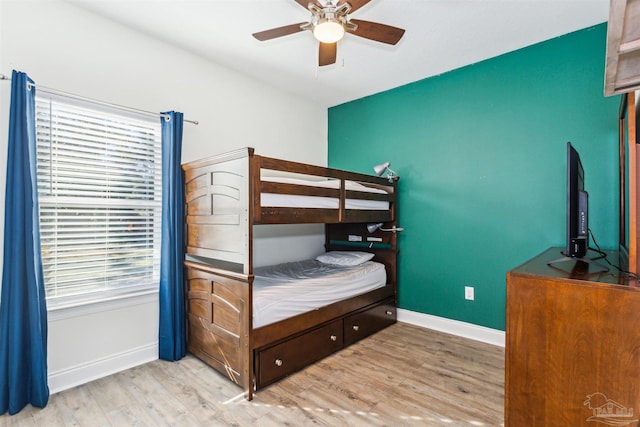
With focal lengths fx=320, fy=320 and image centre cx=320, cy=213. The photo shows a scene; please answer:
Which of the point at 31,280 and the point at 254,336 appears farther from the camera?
the point at 254,336

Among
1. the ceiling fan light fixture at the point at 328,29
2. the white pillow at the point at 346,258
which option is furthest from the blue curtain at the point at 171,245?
the white pillow at the point at 346,258

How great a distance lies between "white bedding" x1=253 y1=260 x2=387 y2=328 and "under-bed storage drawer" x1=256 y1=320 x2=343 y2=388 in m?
0.19

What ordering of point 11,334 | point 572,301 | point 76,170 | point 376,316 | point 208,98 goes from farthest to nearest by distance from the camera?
point 376,316 → point 208,98 → point 76,170 → point 11,334 → point 572,301

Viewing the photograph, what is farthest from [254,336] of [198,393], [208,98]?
[208,98]

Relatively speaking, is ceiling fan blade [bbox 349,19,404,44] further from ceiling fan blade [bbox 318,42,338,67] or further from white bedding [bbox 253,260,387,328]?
white bedding [bbox 253,260,387,328]

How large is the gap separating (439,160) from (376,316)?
164cm

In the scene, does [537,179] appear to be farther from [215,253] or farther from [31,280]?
[31,280]

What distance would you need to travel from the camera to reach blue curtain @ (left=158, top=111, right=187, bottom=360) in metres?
2.44

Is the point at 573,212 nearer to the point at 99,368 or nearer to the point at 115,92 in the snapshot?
the point at 115,92

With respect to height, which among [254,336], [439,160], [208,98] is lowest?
[254,336]

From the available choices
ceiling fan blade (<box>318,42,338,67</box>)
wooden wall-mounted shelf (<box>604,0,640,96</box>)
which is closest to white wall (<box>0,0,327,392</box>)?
ceiling fan blade (<box>318,42,338,67</box>)

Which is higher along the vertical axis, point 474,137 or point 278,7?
point 278,7

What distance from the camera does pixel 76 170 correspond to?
2.17 m

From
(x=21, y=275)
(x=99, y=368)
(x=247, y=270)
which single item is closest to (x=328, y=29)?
(x=247, y=270)
